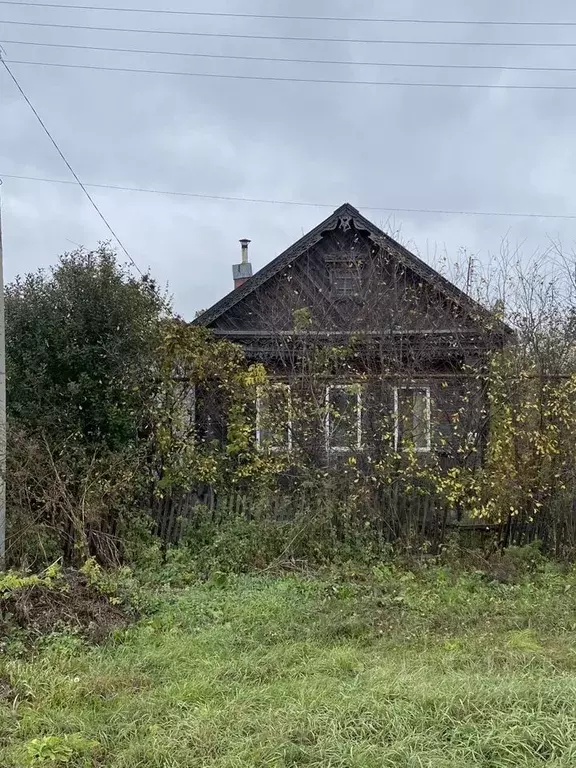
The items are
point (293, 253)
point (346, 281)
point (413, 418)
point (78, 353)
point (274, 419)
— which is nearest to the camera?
point (78, 353)

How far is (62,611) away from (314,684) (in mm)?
2514

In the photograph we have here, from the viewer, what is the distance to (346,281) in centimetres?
952

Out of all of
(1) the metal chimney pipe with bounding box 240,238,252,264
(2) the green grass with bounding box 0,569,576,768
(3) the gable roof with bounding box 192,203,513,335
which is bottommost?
(2) the green grass with bounding box 0,569,576,768

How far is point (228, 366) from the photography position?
8.59 m

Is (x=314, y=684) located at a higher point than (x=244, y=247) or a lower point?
lower

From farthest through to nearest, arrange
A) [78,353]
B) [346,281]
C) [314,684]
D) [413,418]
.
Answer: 1. [346,281]
2. [413,418]
3. [78,353]
4. [314,684]

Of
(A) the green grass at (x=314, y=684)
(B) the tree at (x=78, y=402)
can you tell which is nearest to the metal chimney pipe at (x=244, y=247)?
(B) the tree at (x=78, y=402)

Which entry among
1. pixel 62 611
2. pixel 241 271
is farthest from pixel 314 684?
pixel 241 271

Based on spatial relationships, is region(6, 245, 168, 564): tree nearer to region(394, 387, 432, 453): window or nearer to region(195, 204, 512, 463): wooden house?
region(195, 204, 512, 463): wooden house

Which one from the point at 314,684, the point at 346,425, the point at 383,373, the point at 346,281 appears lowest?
the point at 314,684

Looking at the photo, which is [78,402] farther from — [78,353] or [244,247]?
[244,247]

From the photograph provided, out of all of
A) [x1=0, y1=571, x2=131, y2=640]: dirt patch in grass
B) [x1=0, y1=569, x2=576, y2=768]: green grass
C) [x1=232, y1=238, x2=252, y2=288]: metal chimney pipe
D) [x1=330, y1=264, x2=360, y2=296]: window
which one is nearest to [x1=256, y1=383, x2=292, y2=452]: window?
[x1=330, y1=264, x2=360, y2=296]: window

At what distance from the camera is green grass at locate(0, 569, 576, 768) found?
318 cm

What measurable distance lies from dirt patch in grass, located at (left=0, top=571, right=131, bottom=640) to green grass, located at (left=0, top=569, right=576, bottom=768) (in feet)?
0.67
